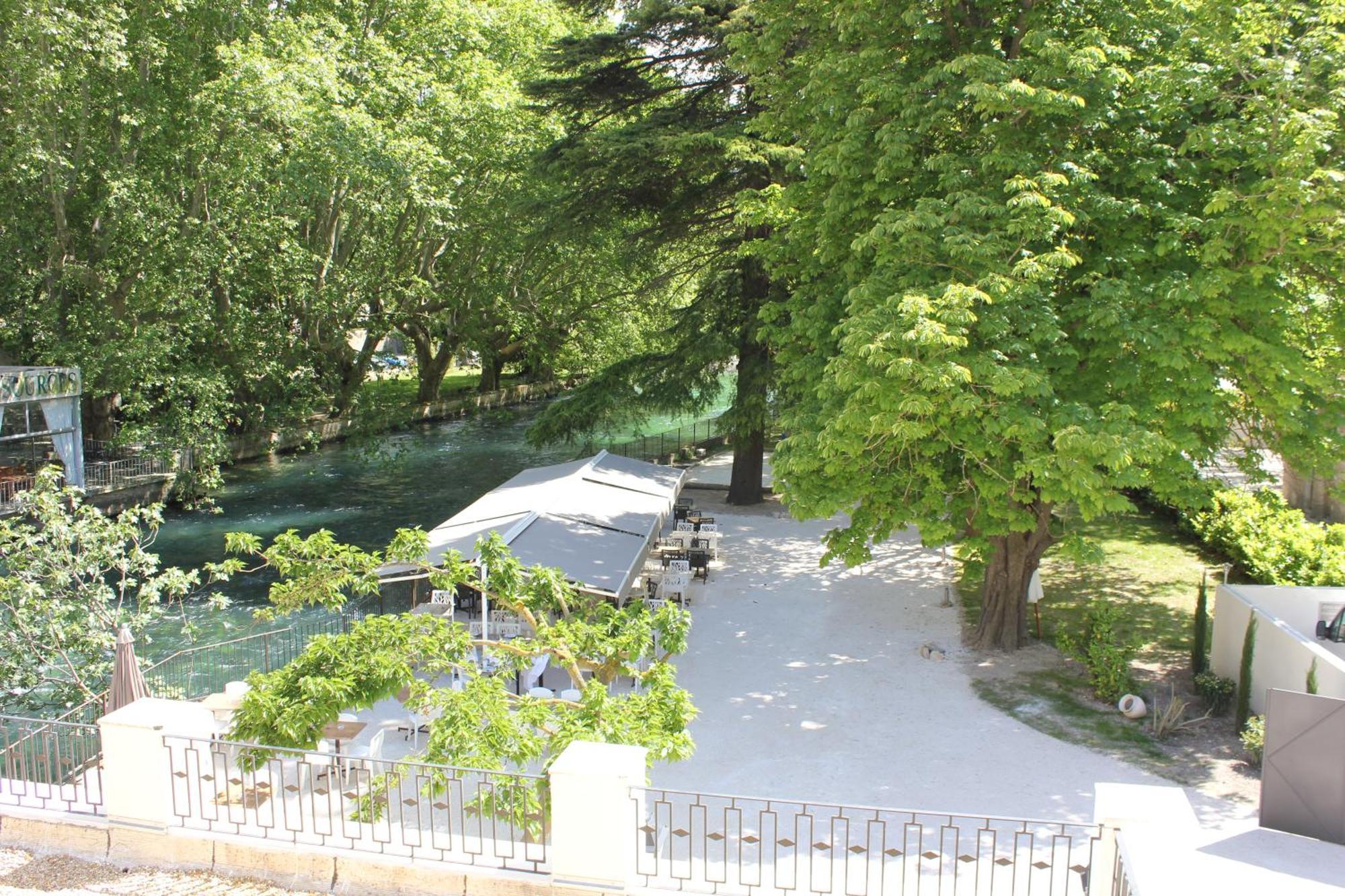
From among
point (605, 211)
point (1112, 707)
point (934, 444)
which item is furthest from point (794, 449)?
point (605, 211)

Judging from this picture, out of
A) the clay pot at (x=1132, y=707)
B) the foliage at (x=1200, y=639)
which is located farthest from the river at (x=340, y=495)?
the foliage at (x=1200, y=639)

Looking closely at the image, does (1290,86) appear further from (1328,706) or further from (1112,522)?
(1112,522)

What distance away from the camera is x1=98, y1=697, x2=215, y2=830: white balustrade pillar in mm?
7891

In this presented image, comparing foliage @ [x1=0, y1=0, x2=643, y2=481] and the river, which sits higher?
foliage @ [x1=0, y1=0, x2=643, y2=481]

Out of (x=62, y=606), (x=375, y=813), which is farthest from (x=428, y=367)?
(x=375, y=813)

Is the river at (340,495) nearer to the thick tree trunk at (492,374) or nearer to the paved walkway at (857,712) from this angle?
the thick tree trunk at (492,374)

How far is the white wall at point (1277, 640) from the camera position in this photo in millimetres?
11081

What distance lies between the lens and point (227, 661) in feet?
52.9

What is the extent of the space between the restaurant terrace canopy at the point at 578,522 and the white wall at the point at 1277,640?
317 inches

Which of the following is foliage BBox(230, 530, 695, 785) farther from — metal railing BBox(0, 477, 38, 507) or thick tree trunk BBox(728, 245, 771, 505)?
metal railing BBox(0, 477, 38, 507)

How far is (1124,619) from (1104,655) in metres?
3.68

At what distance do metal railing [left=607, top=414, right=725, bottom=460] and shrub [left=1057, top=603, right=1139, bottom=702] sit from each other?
16496 mm

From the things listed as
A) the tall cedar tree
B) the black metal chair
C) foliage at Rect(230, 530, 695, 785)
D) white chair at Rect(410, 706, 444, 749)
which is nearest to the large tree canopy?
foliage at Rect(230, 530, 695, 785)

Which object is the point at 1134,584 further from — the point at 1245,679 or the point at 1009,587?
the point at 1245,679
